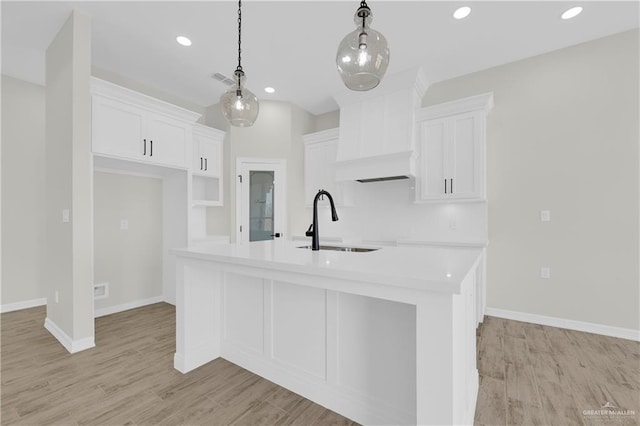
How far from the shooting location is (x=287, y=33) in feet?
9.86

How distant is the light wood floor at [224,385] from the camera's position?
5.57 ft

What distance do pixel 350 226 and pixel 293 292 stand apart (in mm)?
2804

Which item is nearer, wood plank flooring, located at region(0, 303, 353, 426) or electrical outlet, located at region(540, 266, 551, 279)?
wood plank flooring, located at region(0, 303, 353, 426)

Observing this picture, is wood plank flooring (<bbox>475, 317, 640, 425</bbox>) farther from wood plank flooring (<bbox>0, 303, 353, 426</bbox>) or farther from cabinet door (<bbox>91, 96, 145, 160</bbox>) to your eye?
cabinet door (<bbox>91, 96, 145, 160</bbox>)

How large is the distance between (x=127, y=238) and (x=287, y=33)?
10.5ft

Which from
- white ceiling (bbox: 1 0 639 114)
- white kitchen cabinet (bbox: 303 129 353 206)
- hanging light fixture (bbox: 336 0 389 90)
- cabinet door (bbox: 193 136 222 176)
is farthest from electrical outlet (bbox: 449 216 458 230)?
cabinet door (bbox: 193 136 222 176)

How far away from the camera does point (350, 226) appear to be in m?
4.62

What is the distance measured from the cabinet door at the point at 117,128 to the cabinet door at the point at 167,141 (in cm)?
12

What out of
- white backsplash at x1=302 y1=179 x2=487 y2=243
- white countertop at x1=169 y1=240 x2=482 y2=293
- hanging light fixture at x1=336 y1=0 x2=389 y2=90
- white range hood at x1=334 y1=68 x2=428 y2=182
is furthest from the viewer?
white backsplash at x1=302 y1=179 x2=487 y2=243

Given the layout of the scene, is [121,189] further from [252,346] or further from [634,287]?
[634,287]

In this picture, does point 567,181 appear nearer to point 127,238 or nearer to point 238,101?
point 238,101

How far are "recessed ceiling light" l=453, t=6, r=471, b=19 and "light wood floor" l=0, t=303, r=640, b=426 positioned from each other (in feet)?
10.2

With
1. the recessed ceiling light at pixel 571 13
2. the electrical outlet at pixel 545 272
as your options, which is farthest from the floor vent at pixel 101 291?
the recessed ceiling light at pixel 571 13

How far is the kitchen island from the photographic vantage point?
3.65 ft
